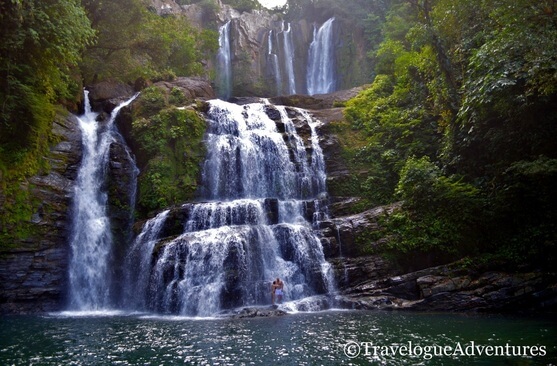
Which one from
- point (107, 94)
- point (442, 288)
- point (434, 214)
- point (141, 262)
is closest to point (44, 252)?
point (141, 262)

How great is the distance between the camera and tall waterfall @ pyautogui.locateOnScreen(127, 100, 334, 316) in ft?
49.7

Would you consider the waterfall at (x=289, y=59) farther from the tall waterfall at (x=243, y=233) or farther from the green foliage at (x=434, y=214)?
the green foliage at (x=434, y=214)

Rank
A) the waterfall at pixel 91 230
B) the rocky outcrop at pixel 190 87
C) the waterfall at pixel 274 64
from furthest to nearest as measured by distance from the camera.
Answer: the waterfall at pixel 274 64 → the rocky outcrop at pixel 190 87 → the waterfall at pixel 91 230

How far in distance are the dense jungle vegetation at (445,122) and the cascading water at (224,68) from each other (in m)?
14.2

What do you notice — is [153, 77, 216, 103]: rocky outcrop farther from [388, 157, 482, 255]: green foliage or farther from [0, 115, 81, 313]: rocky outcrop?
[388, 157, 482, 255]: green foliage

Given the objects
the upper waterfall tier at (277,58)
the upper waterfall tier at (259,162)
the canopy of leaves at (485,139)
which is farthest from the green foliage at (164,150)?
the upper waterfall tier at (277,58)

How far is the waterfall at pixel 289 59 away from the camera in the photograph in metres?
39.8

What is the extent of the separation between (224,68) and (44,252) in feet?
83.9

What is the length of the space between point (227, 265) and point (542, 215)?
11.0 metres

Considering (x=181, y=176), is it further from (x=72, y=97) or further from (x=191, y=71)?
(x=191, y=71)

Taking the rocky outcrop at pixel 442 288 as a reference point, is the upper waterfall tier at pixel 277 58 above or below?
above

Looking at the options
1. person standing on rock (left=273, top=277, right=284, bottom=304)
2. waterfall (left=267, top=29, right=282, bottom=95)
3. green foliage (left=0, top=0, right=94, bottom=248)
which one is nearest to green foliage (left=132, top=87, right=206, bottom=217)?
green foliage (left=0, top=0, right=94, bottom=248)

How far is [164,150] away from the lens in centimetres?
2155

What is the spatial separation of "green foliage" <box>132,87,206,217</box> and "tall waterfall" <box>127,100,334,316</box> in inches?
35.0
